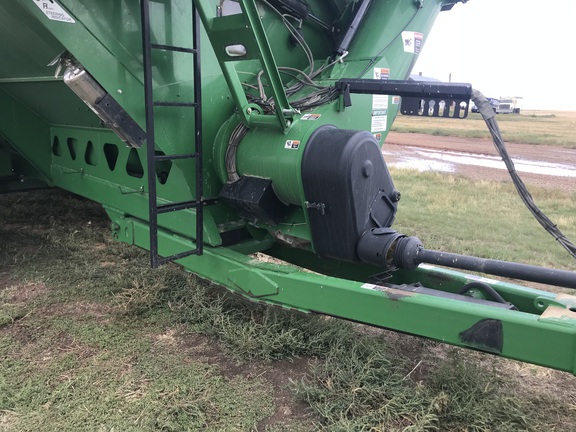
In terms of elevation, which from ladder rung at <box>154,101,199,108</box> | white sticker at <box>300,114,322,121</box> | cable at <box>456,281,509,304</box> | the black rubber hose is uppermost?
ladder rung at <box>154,101,199,108</box>

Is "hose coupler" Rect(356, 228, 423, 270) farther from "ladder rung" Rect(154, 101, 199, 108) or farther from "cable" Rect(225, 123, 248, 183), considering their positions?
"ladder rung" Rect(154, 101, 199, 108)

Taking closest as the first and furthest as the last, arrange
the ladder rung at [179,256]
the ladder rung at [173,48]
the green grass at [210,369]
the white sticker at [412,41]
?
the green grass at [210,369]
the ladder rung at [173,48]
the ladder rung at [179,256]
the white sticker at [412,41]

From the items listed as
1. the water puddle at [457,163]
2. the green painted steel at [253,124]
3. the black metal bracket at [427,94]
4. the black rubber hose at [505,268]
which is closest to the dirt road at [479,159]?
the water puddle at [457,163]

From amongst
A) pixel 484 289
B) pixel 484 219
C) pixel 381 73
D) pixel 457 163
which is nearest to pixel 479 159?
pixel 457 163

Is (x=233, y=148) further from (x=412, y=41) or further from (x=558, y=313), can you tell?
(x=558, y=313)

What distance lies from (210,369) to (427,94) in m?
1.91

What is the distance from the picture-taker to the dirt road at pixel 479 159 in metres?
12.7

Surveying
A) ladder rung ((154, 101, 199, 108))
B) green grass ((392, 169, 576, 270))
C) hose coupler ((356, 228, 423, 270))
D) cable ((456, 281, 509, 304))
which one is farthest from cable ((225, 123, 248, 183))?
green grass ((392, 169, 576, 270))

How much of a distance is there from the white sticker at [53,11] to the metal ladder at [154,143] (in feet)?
1.30

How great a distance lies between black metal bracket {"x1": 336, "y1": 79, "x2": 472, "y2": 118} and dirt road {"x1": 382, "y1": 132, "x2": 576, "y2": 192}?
9.10 metres

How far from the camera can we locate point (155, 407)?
2.58 meters

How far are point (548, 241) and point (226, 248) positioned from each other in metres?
4.30

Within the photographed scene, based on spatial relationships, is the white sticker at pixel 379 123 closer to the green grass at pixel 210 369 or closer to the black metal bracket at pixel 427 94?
the black metal bracket at pixel 427 94

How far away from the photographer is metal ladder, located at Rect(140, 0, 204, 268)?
107 inches
